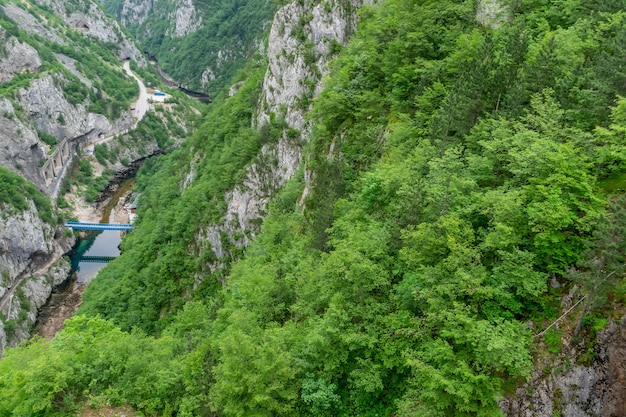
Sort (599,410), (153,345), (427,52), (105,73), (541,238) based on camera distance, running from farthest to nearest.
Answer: (105,73)
(427,52)
(153,345)
(541,238)
(599,410)

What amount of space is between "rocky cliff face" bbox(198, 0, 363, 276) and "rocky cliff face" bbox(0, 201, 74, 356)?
108 ft

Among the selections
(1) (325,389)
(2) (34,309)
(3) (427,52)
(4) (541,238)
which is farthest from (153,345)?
A: (2) (34,309)

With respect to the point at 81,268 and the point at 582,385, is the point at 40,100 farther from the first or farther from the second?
the point at 582,385

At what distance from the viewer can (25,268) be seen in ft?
224

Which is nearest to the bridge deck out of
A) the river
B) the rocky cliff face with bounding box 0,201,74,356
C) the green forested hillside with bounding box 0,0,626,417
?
the river

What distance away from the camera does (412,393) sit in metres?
12.0

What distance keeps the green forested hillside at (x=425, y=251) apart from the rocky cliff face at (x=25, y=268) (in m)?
46.1

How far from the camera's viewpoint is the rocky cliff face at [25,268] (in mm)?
58969

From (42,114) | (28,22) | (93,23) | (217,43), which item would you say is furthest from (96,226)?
(217,43)

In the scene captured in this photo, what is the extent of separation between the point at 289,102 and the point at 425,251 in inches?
1544

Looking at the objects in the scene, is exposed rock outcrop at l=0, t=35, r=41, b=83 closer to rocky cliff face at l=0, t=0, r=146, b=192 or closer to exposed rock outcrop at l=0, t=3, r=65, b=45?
rocky cliff face at l=0, t=0, r=146, b=192

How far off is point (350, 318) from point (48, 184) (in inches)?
3806

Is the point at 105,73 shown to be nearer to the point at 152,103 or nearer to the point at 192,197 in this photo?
the point at 152,103

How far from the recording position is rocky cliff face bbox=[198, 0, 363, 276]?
46.4m
